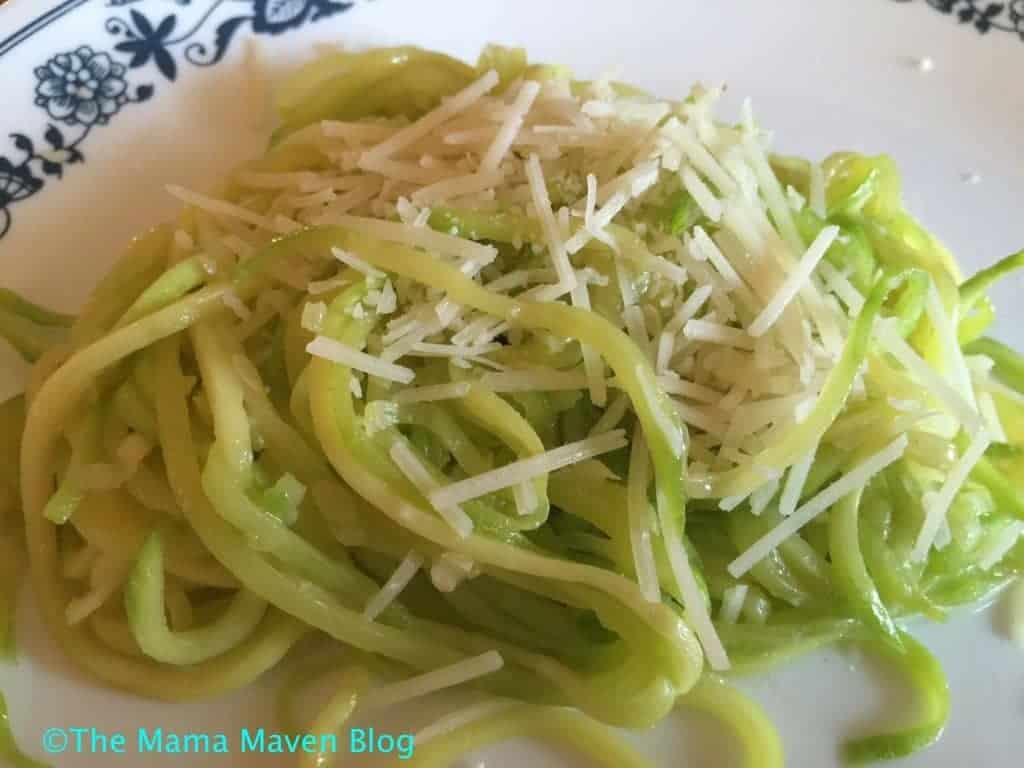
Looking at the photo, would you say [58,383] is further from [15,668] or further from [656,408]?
[656,408]

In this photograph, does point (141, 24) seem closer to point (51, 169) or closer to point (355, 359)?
point (51, 169)

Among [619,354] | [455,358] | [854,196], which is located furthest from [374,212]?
[854,196]

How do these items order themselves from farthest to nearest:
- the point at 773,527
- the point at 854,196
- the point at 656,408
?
the point at 854,196 → the point at 773,527 → the point at 656,408

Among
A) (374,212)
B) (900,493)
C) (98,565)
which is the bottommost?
(900,493)

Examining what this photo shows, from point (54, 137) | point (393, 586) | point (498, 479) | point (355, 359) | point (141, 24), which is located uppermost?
point (141, 24)

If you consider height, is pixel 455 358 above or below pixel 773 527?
above

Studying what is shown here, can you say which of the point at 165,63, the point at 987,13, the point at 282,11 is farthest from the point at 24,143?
the point at 987,13

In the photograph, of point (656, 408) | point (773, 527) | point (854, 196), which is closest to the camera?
point (656, 408)

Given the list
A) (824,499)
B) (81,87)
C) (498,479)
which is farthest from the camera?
(81,87)
